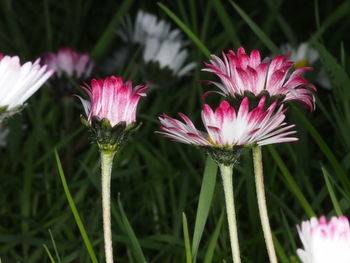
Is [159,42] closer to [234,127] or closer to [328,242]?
[234,127]

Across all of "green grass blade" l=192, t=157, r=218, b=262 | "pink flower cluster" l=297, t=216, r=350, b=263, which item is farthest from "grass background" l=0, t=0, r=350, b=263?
"pink flower cluster" l=297, t=216, r=350, b=263

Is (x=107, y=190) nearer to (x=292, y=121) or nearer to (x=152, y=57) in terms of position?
(x=292, y=121)

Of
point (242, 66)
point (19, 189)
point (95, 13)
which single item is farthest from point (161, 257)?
point (95, 13)

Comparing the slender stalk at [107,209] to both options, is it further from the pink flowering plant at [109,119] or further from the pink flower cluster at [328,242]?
the pink flower cluster at [328,242]

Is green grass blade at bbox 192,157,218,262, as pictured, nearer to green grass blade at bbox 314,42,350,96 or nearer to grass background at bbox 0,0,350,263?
grass background at bbox 0,0,350,263

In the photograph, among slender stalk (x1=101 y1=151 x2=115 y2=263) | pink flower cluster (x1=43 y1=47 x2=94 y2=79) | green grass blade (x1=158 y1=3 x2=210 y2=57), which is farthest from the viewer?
pink flower cluster (x1=43 y1=47 x2=94 y2=79)

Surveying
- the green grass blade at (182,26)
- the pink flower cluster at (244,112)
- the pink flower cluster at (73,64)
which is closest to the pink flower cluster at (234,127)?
the pink flower cluster at (244,112)
